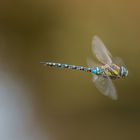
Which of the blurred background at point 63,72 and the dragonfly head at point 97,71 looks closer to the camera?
the dragonfly head at point 97,71

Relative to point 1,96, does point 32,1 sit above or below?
above

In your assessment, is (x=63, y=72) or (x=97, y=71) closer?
(x=97, y=71)

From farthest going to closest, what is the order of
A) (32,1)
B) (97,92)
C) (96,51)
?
1. (32,1)
2. (97,92)
3. (96,51)

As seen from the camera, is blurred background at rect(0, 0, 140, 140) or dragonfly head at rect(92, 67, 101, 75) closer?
dragonfly head at rect(92, 67, 101, 75)

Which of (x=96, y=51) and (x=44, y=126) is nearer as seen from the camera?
(x=96, y=51)

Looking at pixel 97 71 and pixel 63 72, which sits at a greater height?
pixel 63 72

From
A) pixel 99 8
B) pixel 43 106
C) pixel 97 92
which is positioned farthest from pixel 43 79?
pixel 99 8

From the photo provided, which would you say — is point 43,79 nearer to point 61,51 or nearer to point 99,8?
point 61,51

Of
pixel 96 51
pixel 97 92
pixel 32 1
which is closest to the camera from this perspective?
pixel 96 51
